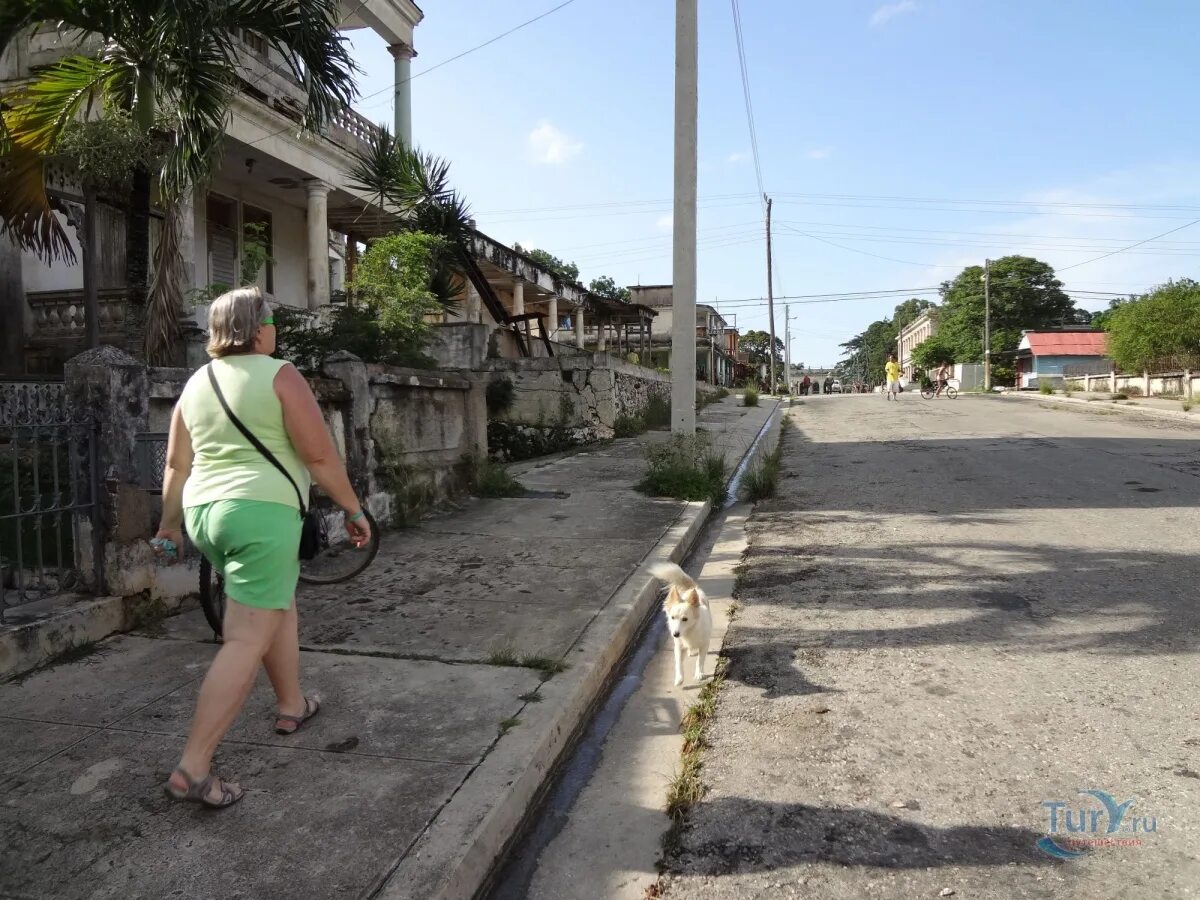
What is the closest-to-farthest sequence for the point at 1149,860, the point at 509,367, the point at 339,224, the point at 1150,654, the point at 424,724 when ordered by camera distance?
the point at 1149,860, the point at 424,724, the point at 1150,654, the point at 509,367, the point at 339,224

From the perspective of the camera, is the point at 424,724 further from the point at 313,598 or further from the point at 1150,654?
the point at 1150,654

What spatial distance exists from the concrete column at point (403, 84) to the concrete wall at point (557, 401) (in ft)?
18.1

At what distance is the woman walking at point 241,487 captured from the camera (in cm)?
265

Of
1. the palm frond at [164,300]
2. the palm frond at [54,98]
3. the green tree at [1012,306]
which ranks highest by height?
the green tree at [1012,306]

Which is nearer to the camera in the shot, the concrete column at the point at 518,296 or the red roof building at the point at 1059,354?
the concrete column at the point at 518,296

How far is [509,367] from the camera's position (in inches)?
543

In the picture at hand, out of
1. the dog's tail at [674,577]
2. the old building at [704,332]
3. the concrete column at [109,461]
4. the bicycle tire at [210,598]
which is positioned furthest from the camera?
the old building at [704,332]

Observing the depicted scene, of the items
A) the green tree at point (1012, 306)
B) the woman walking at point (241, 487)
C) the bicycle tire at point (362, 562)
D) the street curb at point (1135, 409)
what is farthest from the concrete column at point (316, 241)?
the green tree at point (1012, 306)

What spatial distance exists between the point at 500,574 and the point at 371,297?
180 inches

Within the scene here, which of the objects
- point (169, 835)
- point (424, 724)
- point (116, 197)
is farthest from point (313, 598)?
point (116, 197)

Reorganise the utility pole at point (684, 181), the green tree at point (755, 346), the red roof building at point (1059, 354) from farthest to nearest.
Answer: the green tree at point (755, 346) → the red roof building at point (1059, 354) → the utility pole at point (684, 181)

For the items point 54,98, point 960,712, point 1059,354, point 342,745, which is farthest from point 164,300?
point 1059,354

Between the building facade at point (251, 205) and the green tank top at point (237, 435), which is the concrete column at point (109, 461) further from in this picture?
the building facade at point (251, 205)

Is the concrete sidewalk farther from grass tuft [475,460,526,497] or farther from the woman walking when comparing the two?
grass tuft [475,460,526,497]
